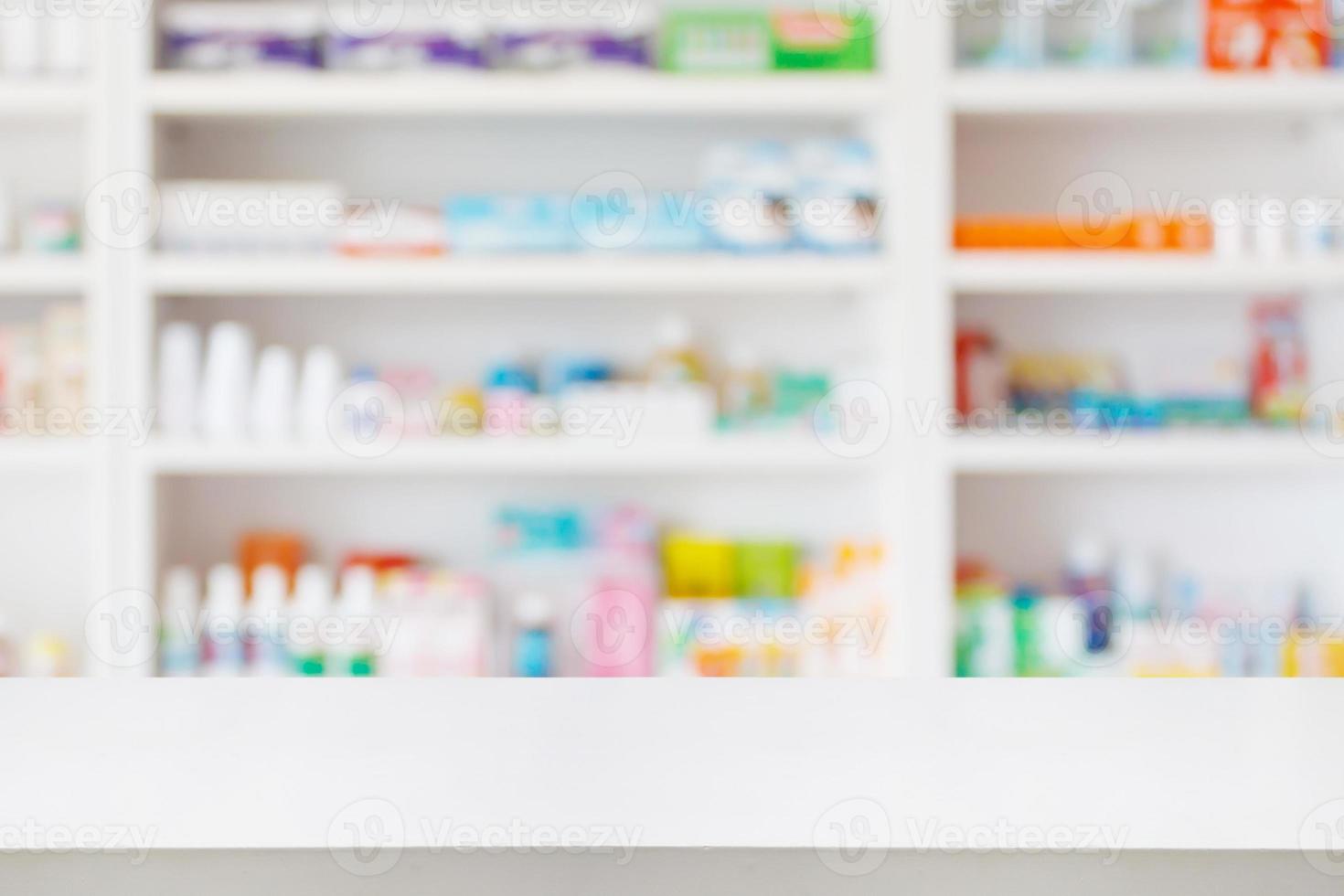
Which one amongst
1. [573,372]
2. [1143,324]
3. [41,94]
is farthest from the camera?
[1143,324]

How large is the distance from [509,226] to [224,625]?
630 millimetres

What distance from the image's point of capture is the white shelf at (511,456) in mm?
1606

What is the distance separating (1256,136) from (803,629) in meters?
0.99

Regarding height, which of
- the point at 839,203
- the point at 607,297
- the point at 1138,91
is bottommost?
the point at 607,297

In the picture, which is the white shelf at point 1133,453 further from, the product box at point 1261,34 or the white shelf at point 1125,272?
the product box at point 1261,34

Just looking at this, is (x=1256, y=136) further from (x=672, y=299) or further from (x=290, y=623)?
(x=290, y=623)

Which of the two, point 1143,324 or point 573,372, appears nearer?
point 573,372

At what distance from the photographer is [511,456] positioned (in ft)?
5.34

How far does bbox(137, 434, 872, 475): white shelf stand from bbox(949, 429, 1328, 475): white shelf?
0.15 meters

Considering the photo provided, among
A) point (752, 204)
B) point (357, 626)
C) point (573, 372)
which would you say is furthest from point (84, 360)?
point (752, 204)

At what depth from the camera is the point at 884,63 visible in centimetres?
162

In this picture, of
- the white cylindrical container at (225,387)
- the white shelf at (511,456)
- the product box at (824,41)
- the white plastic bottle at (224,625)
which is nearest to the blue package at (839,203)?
the product box at (824,41)

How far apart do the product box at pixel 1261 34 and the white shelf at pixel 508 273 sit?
0.53 metres

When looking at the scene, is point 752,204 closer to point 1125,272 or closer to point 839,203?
point 839,203
